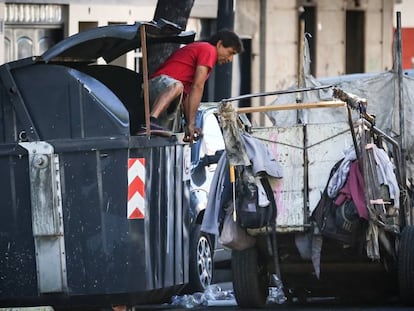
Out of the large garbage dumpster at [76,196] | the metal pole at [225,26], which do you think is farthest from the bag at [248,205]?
the metal pole at [225,26]

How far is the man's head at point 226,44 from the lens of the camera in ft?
41.8

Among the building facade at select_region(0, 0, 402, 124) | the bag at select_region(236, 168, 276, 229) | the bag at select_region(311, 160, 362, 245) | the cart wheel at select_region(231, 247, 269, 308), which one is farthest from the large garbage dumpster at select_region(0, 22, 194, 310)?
the building facade at select_region(0, 0, 402, 124)

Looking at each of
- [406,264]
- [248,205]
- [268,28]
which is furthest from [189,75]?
[268,28]

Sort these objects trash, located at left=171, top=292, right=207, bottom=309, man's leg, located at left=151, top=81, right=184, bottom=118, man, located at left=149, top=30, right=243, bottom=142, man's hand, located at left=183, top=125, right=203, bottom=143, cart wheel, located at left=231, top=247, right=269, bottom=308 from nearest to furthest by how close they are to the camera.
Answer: man's hand, located at left=183, top=125, right=203, bottom=143
man's leg, located at left=151, top=81, right=184, bottom=118
man, located at left=149, top=30, right=243, bottom=142
cart wheel, located at left=231, top=247, right=269, bottom=308
trash, located at left=171, top=292, right=207, bottom=309

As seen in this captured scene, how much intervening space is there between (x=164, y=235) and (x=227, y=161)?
73.7 inches

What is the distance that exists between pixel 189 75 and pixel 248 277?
72.5 inches

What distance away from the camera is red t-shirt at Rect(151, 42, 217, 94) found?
40.7 ft

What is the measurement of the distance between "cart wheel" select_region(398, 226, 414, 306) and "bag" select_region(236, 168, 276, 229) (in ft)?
3.66

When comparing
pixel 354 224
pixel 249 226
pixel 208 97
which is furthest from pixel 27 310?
pixel 208 97

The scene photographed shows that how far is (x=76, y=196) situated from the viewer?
10844 millimetres

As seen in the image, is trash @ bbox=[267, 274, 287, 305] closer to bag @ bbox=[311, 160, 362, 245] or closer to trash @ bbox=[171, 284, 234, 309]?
trash @ bbox=[171, 284, 234, 309]

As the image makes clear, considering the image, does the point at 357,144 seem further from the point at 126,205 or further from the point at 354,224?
the point at 126,205

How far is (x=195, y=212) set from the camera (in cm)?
1464

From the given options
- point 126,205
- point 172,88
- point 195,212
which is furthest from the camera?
point 195,212
